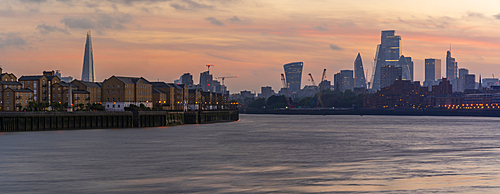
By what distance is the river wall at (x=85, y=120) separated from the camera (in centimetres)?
9150

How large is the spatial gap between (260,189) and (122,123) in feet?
288

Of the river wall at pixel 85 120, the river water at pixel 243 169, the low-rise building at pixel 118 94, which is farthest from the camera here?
the low-rise building at pixel 118 94

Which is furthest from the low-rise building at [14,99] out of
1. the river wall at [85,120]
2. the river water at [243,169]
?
the river water at [243,169]

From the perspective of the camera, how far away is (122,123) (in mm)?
113250

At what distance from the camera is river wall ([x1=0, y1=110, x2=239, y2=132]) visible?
A: 91.5 metres

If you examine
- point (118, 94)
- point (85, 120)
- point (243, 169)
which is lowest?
point (243, 169)

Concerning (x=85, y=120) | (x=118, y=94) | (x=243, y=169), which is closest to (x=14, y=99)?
(x=85, y=120)

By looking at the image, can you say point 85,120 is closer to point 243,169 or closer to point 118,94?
point 118,94

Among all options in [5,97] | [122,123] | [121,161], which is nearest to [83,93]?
[5,97]

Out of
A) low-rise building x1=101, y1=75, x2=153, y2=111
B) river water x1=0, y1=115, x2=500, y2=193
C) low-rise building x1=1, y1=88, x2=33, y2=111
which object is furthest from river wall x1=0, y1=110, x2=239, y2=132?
river water x1=0, y1=115, x2=500, y2=193

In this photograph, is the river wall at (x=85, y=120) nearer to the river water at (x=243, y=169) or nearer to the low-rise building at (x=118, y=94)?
the low-rise building at (x=118, y=94)

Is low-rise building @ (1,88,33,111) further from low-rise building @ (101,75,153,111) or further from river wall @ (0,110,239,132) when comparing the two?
river wall @ (0,110,239,132)

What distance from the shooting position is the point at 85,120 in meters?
104

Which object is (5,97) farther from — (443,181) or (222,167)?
(443,181)
